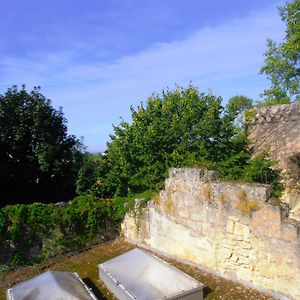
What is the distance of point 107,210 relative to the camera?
1308cm

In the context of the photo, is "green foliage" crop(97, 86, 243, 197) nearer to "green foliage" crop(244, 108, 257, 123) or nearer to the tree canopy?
the tree canopy

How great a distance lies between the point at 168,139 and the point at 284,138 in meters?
4.61

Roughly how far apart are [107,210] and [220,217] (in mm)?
5160

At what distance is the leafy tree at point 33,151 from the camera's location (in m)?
18.1

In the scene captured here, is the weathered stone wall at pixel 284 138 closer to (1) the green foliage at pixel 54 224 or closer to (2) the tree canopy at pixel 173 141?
(2) the tree canopy at pixel 173 141

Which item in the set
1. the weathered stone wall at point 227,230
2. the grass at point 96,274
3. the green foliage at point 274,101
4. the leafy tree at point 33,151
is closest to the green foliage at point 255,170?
the weathered stone wall at point 227,230

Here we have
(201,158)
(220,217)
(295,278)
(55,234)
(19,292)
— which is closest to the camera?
(295,278)

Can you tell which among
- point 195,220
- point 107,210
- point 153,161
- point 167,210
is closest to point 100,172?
point 153,161

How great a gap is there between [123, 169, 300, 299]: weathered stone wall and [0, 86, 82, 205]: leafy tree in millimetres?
9014

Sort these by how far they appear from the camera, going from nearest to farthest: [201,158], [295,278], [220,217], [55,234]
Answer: [295,278]
[220,217]
[55,234]
[201,158]

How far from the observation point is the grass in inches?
330

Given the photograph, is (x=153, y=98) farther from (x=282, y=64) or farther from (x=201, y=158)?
(x=282, y=64)

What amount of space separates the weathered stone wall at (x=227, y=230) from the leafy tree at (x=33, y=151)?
9.01m

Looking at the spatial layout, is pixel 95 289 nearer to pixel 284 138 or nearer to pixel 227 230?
pixel 227 230
